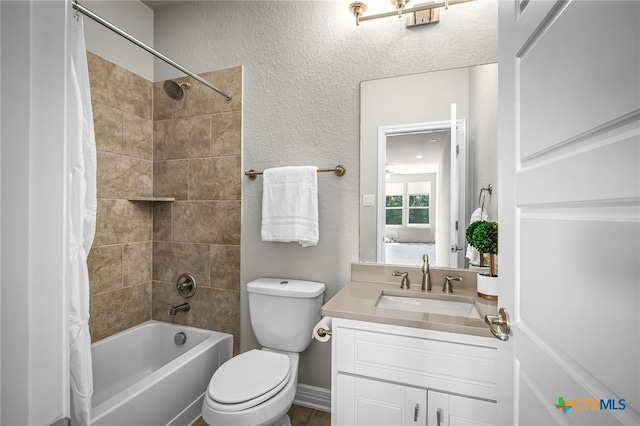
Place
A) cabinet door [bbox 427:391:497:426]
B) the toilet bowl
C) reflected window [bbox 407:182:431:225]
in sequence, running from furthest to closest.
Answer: reflected window [bbox 407:182:431:225] < the toilet bowl < cabinet door [bbox 427:391:497:426]

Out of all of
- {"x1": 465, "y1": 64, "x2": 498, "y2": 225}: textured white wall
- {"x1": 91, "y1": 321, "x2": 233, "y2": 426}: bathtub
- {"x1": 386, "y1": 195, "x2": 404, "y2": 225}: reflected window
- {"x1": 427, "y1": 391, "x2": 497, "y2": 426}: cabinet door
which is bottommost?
{"x1": 91, "y1": 321, "x2": 233, "y2": 426}: bathtub

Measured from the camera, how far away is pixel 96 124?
5.98 ft

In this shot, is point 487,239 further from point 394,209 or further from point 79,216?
point 79,216

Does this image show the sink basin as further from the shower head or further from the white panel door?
the shower head

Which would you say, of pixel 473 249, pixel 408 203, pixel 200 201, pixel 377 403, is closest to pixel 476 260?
pixel 473 249

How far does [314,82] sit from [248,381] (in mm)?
1588

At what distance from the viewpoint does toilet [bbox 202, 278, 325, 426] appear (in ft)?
4.09

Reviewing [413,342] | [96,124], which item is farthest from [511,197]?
[96,124]

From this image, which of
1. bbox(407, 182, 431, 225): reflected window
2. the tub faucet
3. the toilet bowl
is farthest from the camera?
the tub faucet

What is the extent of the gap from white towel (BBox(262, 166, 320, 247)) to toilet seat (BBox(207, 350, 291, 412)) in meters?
0.62

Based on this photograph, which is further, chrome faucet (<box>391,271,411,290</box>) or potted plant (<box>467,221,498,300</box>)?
chrome faucet (<box>391,271,411,290</box>)

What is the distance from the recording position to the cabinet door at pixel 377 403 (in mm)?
1136

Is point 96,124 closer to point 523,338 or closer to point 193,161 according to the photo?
point 193,161

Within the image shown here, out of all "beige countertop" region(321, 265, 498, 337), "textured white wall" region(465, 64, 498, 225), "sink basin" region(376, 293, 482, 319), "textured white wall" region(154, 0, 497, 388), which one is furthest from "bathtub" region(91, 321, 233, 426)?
"textured white wall" region(465, 64, 498, 225)
